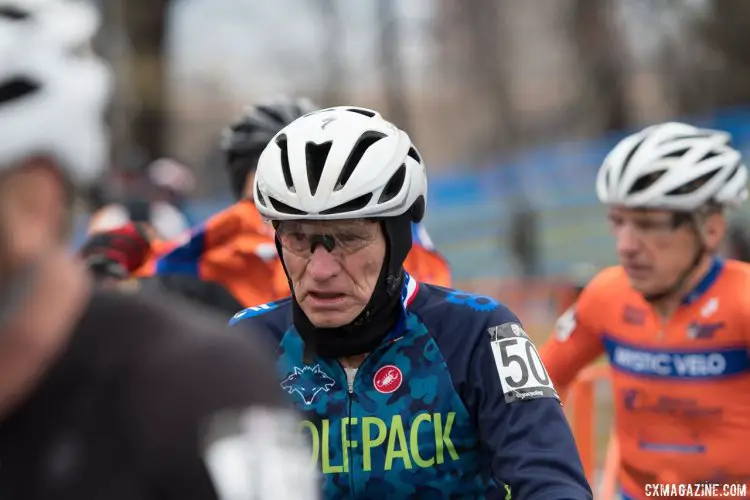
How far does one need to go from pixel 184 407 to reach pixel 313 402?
1.93 m

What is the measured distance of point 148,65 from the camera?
2259 cm

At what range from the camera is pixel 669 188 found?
17.1ft

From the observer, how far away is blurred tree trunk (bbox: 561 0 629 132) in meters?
27.6

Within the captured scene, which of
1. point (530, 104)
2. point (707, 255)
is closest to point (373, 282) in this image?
point (707, 255)

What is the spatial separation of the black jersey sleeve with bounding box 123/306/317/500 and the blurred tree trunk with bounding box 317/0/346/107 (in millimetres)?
38587

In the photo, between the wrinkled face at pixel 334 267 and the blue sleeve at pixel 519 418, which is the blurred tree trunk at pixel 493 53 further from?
the blue sleeve at pixel 519 418

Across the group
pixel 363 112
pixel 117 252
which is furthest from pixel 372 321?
pixel 117 252

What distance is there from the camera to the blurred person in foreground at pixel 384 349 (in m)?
3.27

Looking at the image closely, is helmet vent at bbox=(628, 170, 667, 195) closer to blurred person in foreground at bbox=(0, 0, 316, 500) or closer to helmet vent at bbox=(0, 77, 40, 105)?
blurred person in foreground at bbox=(0, 0, 316, 500)

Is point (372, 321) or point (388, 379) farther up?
point (372, 321)

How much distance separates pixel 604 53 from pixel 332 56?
1532 cm

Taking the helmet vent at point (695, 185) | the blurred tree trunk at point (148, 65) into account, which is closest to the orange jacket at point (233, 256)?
the helmet vent at point (695, 185)

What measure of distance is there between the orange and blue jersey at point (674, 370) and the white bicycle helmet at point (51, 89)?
368 centimetres

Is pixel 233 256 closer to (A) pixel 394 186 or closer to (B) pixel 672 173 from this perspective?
(B) pixel 672 173
